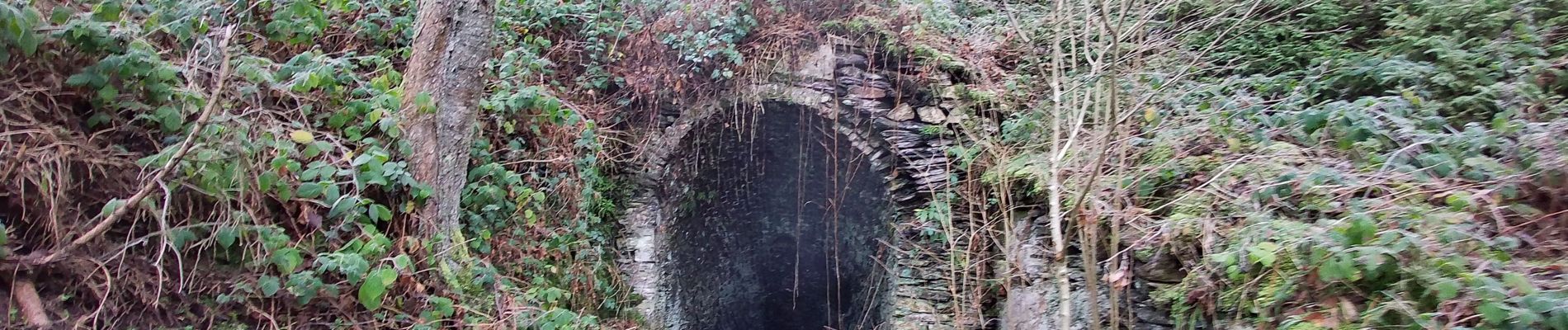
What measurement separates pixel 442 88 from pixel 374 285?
3.74ft

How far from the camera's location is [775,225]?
24.7 ft

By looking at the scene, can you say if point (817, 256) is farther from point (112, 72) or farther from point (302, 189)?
point (112, 72)

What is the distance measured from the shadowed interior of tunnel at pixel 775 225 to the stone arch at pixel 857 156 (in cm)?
5

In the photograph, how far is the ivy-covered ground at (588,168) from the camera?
2.40 m

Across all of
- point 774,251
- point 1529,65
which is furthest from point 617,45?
point 1529,65

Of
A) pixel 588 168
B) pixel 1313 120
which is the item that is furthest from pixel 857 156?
pixel 1313 120

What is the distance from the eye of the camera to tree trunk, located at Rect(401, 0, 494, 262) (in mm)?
3551

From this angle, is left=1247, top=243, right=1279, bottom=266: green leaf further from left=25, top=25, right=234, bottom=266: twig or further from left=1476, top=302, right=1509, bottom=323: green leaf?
left=25, top=25, right=234, bottom=266: twig

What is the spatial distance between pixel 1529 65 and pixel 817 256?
18.0ft

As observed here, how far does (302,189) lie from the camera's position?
9.75 feet

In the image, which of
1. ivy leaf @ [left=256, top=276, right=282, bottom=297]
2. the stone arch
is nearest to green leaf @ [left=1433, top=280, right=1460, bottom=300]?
the stone arch

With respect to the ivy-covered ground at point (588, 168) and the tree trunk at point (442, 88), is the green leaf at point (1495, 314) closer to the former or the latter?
the ivy-covered ground at point (588, 168)

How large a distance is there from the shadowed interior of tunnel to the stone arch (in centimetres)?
5

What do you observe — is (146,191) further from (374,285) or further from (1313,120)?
(1313,120)
